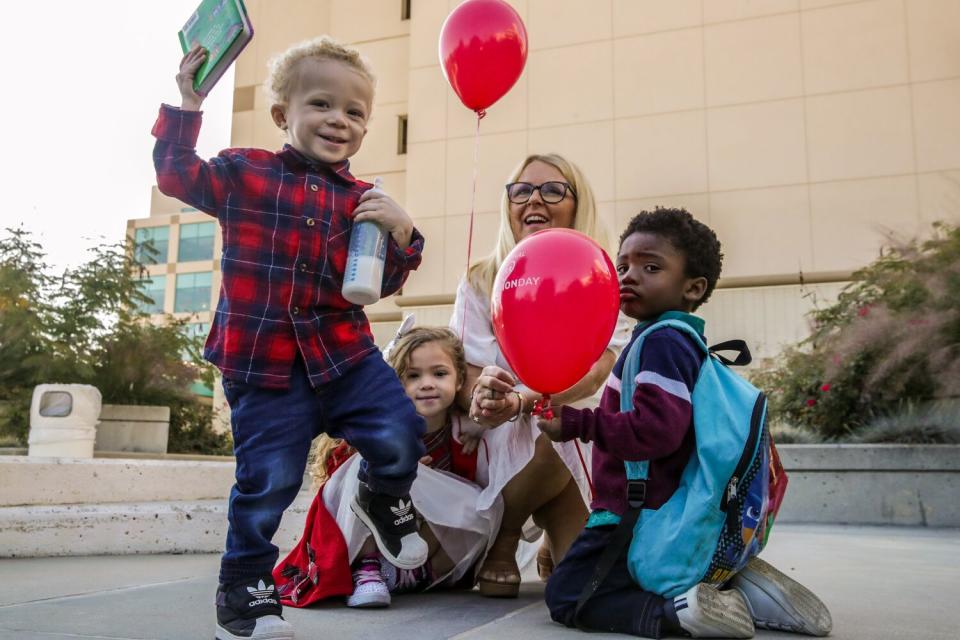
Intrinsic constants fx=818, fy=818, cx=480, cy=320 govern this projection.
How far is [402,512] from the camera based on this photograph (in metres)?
2.14

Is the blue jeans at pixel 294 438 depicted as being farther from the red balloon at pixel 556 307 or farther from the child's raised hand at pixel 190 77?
the child's raised hand at pixel 190 77

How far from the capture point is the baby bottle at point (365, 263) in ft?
6.26

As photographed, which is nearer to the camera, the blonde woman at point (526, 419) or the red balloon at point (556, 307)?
the red balloon at point (556, 307)

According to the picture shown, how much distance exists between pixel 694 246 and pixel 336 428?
3.34 feet

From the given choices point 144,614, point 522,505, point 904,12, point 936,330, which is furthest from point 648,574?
point 904,12

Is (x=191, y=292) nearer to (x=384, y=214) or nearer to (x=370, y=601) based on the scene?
(x=370, y=601)

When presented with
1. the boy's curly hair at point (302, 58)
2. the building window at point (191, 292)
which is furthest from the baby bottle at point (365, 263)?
the building window at point (191, 292)

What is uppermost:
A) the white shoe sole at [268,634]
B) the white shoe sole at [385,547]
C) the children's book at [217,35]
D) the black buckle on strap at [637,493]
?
the children's book at [217,35]

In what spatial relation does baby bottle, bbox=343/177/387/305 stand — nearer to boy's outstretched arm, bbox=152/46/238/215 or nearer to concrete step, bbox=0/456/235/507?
boy's outstretched arm, bbox=152/46/238/215

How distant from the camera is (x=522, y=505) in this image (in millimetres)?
2510

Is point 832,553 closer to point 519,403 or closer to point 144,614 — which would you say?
point 519,403

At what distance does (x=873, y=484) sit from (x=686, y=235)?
4138 mm

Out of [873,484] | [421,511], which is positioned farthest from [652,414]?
[873,484]

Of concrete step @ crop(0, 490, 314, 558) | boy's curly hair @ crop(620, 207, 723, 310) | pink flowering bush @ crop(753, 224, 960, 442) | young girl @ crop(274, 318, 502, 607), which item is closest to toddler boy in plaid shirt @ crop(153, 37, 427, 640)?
young girl @ crop(274, 318, 502, 607)
